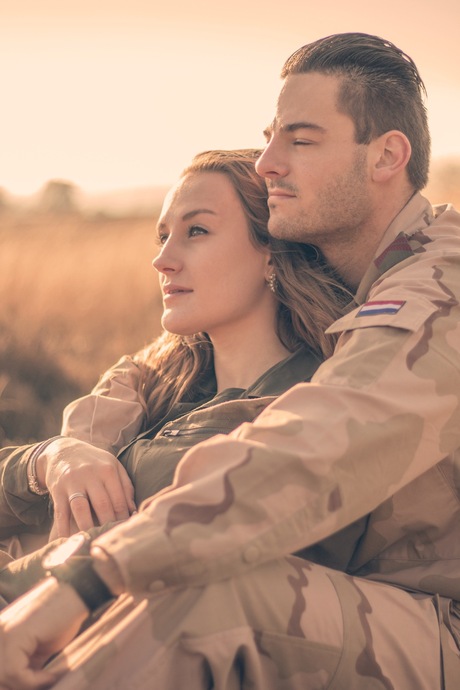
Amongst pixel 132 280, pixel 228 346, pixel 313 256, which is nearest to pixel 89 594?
pixel 228 346

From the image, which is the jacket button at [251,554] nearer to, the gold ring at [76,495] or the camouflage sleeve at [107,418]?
the gold ring at [76,495]

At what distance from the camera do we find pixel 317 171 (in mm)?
3252

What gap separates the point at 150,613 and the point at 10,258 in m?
6.69

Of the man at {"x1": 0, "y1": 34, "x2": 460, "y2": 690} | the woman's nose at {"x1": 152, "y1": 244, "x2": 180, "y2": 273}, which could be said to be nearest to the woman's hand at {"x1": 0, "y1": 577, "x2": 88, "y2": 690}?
the man at {"x1": 0, "y1": 34, "x2": 460, "y2": 690}

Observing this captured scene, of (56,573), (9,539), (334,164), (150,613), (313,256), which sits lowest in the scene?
(9,539)

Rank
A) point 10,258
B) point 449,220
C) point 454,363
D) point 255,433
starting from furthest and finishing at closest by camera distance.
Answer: point 10,258 → point 449,220 → point 454,363 → point 255,433

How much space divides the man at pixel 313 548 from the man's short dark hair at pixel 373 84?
0.53 meters

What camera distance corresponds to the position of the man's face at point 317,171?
3.26m

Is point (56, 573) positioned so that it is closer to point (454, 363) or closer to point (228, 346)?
point (454, 363)

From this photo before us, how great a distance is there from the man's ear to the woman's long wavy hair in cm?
43

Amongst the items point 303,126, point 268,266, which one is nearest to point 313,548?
point 268,266

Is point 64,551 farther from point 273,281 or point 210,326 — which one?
point 273,281

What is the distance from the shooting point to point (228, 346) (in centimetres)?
356

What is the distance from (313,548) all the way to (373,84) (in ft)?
5.23
